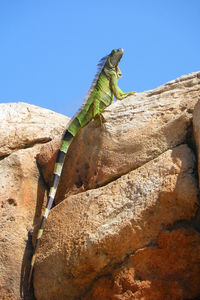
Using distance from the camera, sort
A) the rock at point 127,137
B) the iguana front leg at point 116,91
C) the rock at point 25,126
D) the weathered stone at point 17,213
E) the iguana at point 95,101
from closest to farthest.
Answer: the rock at point 127,137, the weathered stone at point 17,213, the iguana at point 95,101, the iguana front leg at point 116,91, the rock at point 25,126

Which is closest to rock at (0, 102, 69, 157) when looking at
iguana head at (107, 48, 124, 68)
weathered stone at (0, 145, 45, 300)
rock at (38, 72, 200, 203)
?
weathered stone at (0, 145, 45, 300)

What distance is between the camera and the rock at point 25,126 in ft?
23.0

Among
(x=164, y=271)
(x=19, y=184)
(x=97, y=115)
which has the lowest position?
(x=164, y=271)

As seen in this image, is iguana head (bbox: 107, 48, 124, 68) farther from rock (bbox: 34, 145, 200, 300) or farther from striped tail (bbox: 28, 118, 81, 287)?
rock (bbox: 34, 145, 200, 300)

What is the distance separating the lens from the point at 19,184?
6.37 metres

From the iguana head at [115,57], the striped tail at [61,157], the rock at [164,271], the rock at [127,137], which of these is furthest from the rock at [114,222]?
the iguana head at [115,57]

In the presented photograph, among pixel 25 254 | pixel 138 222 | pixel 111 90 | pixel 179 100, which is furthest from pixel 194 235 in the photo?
pixel 111 90

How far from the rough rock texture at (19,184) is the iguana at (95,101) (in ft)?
1.18

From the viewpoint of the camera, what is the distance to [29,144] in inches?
278

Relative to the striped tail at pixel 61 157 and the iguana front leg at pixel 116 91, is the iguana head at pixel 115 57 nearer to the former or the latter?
the iguana front leg at pixel 116 91

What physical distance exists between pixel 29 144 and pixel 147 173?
8.93 ft

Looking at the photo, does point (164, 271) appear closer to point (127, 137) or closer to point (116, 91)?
point (127, 137)

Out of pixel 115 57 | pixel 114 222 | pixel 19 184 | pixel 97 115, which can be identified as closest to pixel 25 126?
pixel 19 184

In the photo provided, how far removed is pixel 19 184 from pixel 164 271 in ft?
8.93
